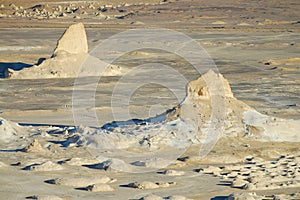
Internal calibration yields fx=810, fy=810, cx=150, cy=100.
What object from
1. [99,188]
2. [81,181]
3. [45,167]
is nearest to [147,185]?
[99,188]

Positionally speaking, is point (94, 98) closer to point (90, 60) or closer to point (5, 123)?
point (90, 60)

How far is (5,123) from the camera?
43.8 feet

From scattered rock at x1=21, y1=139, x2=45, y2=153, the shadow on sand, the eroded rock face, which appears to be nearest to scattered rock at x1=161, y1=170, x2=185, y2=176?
scattered rock at x1=21, y1=139, x2=45, y2=153

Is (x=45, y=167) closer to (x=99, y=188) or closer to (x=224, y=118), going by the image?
(x=99, y=188)

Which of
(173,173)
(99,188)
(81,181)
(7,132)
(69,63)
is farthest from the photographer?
(69,63)

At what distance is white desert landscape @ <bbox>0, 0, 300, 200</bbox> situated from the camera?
33.8 feet

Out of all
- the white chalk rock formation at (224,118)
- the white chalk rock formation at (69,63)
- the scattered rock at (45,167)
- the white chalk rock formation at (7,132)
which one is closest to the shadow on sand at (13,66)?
the white chalk rock formation at (69,63)

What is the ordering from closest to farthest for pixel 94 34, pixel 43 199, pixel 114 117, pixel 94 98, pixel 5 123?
1. pixel 43 199
2. pixel 5 123
3. pixel 114 117
4. pixel 94 98
5. pixel 94 34

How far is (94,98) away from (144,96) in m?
1.30

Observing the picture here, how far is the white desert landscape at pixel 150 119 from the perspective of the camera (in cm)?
1029

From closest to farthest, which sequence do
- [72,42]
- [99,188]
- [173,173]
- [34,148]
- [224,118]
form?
[99,188], [173,173], [34,148], [224,118], [72,42]

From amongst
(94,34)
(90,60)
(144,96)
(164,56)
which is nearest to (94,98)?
(144,96)

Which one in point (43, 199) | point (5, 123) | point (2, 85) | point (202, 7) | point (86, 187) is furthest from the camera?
point (202, 7)

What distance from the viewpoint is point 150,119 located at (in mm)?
14586
